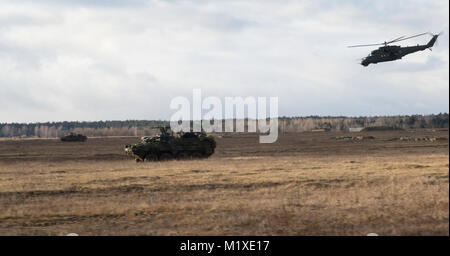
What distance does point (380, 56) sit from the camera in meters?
37.2

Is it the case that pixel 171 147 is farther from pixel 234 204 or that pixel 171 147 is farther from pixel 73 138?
pixel 73 138

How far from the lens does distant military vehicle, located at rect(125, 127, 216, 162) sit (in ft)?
113

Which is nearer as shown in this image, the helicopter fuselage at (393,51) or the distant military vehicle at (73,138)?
the helicopter fuselage at (393,51)

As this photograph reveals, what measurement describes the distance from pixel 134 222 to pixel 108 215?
1.35m

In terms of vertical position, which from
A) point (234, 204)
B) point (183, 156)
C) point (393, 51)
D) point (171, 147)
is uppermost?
point (393, 51)

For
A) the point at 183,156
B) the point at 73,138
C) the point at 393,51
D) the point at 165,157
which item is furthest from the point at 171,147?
the point at 73,138

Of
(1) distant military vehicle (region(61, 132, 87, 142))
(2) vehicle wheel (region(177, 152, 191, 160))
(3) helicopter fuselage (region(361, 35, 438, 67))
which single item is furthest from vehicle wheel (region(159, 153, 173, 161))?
(1) distant military vehicle (region(61, 132, 87, 142))

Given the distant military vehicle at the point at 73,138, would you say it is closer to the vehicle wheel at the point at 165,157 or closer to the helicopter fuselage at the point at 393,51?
the vehicle wheel at the point at 165,157

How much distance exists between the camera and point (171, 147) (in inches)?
1378

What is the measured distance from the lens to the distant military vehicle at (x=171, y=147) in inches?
1356

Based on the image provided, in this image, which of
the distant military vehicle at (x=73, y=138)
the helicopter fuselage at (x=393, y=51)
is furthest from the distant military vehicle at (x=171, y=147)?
the distant military vehicle at (x=73, y=138)

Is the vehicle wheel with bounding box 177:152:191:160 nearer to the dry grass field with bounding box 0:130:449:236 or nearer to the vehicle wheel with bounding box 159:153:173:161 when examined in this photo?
the vehicle wheel with bounding box 159:153:173:161

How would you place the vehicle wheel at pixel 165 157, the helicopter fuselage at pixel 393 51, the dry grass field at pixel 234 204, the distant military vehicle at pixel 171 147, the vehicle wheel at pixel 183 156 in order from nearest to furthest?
the dry grass field at pixel 234 204 → the distant military vehicle at pixel 171 147 → the vehicle wheel at pixel 165 157 → the vehicle wheel at pixel 183 156 → the helicopter fuselage at pixel 393 51

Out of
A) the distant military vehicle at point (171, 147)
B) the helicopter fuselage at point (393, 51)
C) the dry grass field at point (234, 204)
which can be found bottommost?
the dry grass field at point (234, 204)
